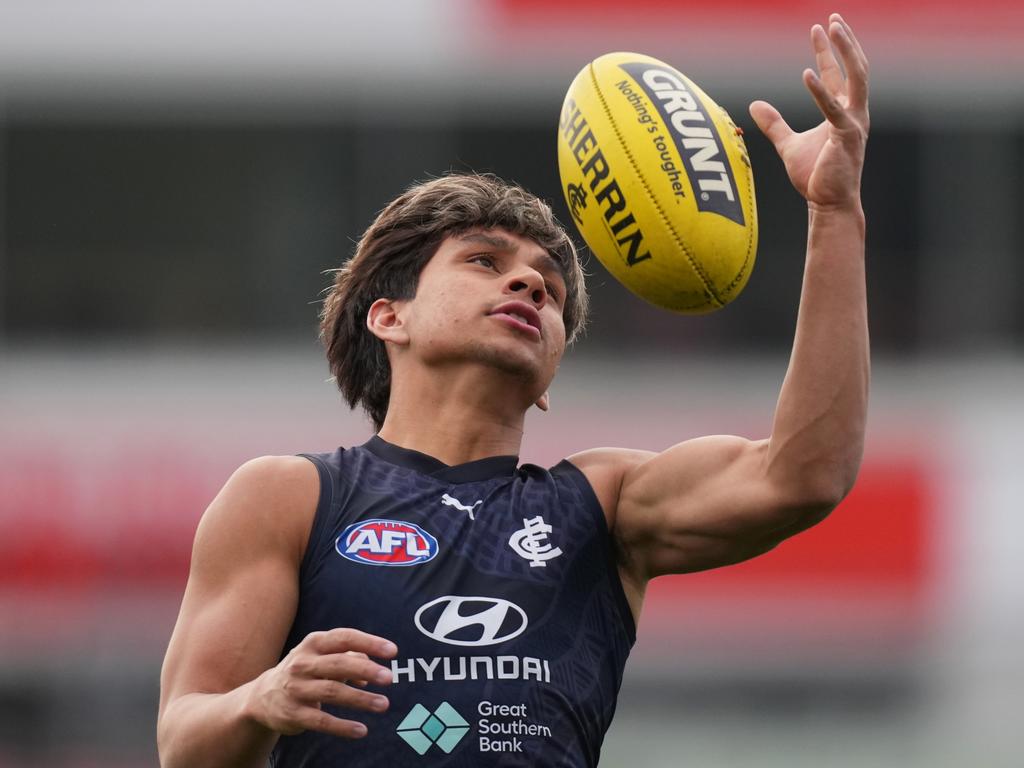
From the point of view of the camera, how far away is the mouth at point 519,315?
16.0 feet

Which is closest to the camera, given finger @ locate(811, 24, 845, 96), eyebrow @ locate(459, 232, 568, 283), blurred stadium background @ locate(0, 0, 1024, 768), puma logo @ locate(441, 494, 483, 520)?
finger @ locate(811, 24, 845, 96)

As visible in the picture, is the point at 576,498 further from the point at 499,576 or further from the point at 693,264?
the point at 693,264

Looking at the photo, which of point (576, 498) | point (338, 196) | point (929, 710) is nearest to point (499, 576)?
point (576, 498)

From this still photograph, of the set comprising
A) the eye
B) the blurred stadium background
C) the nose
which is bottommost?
the nose

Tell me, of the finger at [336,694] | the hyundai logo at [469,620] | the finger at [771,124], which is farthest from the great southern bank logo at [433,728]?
the finger at [771,124]

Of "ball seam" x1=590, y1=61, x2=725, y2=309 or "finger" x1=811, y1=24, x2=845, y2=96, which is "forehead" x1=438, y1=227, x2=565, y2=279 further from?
"finger" x1=811, y1=24, x2=845, y2=96

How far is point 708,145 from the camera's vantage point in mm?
4801

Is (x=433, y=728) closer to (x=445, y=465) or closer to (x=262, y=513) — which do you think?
(x=262, y=513)

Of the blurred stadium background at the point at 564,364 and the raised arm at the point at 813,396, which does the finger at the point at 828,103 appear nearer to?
the raised arm at the point at 813,396

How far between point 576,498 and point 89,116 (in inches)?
492

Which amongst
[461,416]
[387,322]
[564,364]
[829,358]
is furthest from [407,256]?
[564,364]

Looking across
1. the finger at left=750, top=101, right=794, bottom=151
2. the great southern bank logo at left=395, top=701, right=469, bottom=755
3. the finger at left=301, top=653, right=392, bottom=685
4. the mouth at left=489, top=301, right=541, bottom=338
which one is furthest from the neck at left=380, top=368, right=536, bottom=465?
the finger at left=301, top=653, right=392, bottom=685

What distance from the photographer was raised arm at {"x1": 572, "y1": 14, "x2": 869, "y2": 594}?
14.3 feet

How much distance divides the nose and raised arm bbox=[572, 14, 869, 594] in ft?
1.96
